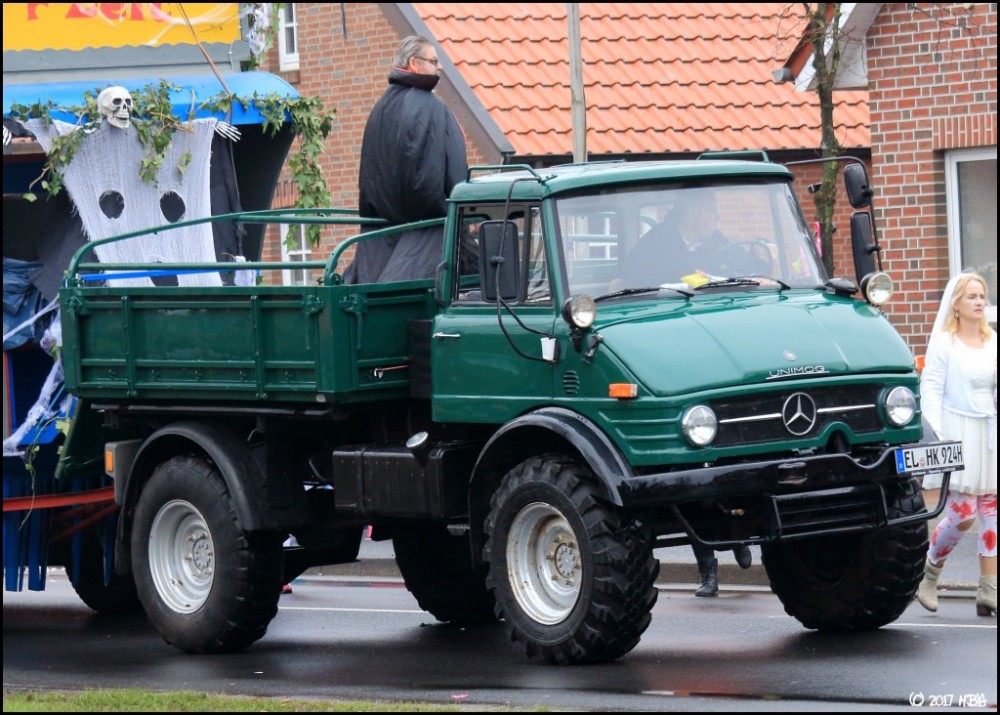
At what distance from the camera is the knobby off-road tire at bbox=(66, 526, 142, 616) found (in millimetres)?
12641

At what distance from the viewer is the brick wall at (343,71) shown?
919 inches

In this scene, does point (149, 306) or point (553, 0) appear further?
point (553, 0)

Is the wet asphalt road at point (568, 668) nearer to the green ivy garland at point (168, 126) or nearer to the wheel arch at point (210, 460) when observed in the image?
the wheel arch at point (210, 460)

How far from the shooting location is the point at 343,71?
937 inches

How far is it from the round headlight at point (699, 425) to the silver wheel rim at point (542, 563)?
0.75m

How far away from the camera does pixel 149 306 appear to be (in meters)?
11.1

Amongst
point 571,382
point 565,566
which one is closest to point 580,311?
point 571,382

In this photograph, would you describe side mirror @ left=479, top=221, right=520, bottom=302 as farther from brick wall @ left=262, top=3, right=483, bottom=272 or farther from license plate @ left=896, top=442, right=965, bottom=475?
brick wall @ left=262, top=3, right=483, bottom=272

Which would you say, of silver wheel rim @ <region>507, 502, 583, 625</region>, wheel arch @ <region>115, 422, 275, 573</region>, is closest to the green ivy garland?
wheel arch @ <region>115, 422, 275, 573</region>

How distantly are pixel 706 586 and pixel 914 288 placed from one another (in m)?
5.56

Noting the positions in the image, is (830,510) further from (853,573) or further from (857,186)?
(857,186)

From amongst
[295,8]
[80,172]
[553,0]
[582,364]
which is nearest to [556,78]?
[553,0]

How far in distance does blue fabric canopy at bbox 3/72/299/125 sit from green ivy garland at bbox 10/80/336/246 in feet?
0.11

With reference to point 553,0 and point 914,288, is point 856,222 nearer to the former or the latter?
point 914,288
